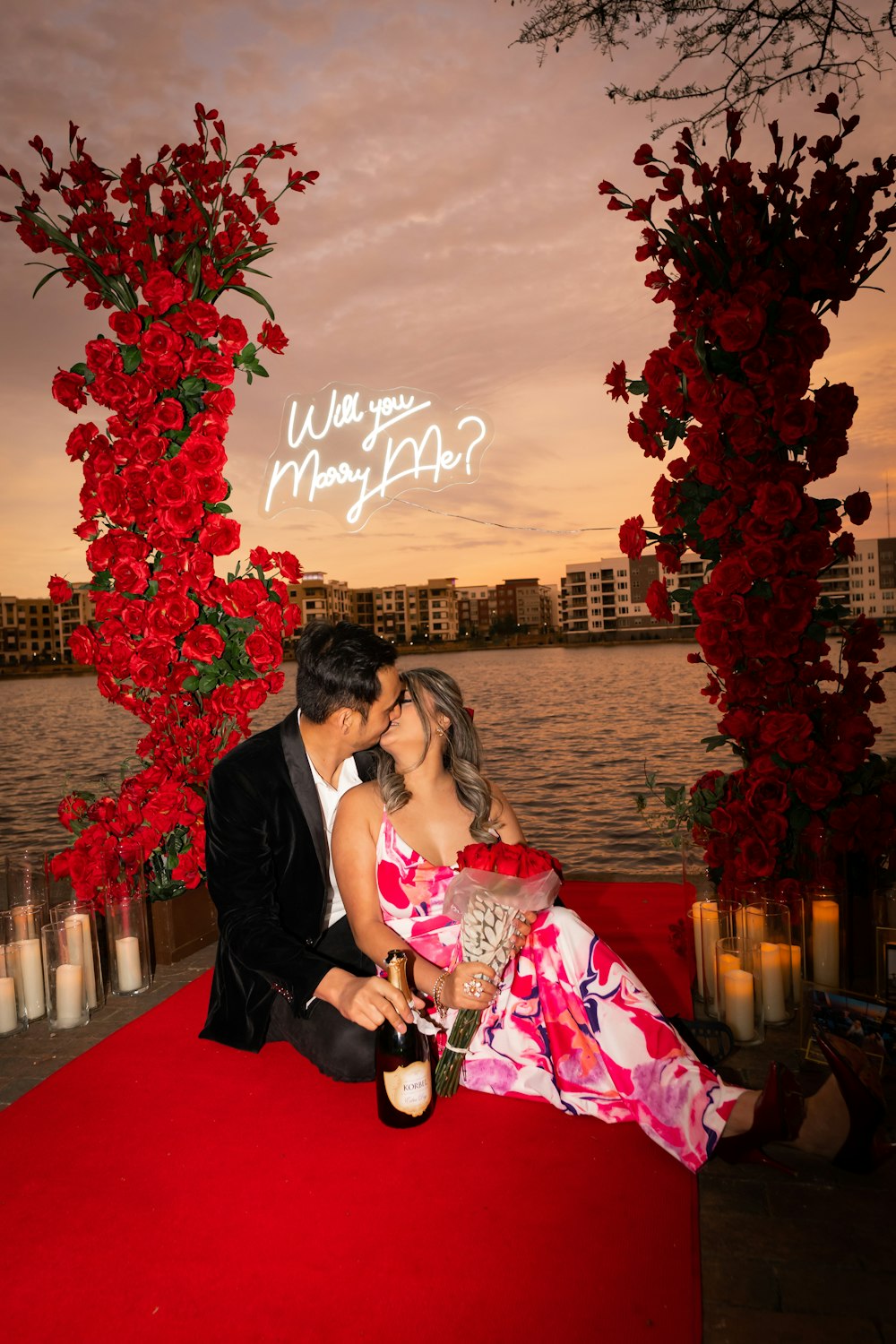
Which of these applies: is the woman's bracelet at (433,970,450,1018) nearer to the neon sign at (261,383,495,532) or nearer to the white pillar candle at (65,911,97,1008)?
the white pillar candle at (65,911,97,1008)

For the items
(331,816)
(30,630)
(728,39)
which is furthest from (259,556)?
(30,630)

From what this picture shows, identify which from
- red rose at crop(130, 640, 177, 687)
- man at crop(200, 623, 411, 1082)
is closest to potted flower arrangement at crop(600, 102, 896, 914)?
man at crop(200, 623, 411, 1082)

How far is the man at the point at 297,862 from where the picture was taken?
9.30 ft

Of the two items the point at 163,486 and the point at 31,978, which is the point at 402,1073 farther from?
the point at 163,486

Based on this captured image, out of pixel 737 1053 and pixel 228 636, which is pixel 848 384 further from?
pixel 228 636

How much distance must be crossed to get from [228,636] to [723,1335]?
3481mm

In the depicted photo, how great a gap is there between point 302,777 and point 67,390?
2398 millimetres

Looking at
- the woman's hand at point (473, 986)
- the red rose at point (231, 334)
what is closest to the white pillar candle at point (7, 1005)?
the woman's hand at point (473, 986)

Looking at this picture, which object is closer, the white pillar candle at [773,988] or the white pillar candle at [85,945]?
the white pillar candle at [773,988]

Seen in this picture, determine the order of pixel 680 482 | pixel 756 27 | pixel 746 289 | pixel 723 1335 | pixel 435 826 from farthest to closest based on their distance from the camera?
pixel 756 27 → pixel 680 482 → pixel 746 289 → pixel 435 826 → pixel 723 1335

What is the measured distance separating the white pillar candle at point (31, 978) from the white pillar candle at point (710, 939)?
2673 mm

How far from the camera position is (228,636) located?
177 inches

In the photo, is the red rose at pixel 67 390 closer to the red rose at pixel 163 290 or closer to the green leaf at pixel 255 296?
the red rose at pixel 163 290

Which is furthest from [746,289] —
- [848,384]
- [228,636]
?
[228,636]
